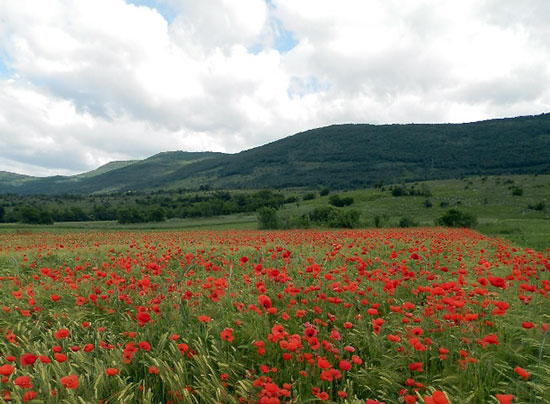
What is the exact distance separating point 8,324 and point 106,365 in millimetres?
2524

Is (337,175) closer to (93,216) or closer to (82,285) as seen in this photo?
(93,216)

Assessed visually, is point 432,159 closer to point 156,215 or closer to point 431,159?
point 431,159

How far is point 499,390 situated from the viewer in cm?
275

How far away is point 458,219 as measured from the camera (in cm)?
3547

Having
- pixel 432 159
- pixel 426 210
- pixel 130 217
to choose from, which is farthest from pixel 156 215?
pixel 432 159

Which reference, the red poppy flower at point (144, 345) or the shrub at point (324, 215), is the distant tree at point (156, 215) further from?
the red poppy flower at point (144, 345)


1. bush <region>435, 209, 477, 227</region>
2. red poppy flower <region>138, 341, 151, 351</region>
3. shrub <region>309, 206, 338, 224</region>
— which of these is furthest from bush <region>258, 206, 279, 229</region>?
red poppy flower <region>138, 341, 151, 351</region>

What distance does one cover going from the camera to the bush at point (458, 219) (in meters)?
34.9

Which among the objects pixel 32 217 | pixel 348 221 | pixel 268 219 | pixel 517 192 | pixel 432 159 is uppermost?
pixel 432 159

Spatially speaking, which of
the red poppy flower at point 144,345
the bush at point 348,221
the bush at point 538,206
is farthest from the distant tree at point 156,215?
the bush at point 538,206

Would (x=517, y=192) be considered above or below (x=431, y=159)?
below

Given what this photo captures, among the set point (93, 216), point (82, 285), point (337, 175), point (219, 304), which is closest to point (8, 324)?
point (82, 285)

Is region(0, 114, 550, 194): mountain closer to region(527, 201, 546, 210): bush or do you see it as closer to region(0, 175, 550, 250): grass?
region(0, 175, 550, 250): grass

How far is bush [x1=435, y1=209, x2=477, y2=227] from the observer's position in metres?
34.9
